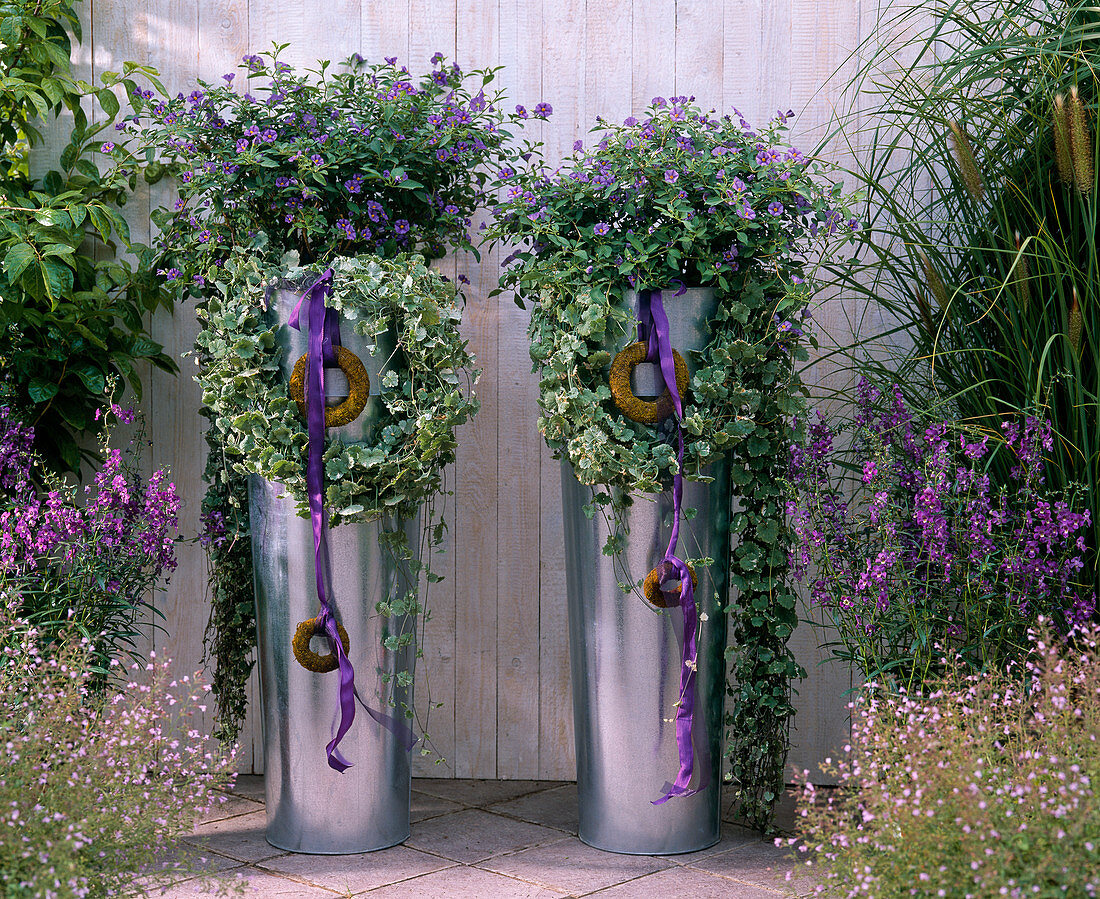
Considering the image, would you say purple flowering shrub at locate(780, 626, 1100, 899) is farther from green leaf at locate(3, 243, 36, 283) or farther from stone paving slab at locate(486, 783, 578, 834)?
green leaf at locate(3, 243, 36, 283)

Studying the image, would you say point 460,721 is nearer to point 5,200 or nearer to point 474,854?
point 474,854

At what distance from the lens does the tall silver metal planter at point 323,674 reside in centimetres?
235

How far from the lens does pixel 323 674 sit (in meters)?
2.36

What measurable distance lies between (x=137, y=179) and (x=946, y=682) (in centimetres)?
241

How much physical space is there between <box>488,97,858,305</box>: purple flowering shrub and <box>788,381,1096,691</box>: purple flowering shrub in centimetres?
38

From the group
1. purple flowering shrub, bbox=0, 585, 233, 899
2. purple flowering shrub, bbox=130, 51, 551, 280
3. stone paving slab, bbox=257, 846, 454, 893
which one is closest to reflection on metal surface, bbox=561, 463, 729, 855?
stone paving slab, bbox=257, 846, 454, 893

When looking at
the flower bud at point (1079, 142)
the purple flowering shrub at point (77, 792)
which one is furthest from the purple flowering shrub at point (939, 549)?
the purple flowering shrub at point (77, 792)

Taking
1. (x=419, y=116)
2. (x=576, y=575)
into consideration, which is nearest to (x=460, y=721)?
(x=576, y=575)

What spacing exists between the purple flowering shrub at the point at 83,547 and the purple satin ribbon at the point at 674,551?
3.86ft

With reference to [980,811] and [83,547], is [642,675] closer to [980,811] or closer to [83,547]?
[980,811]

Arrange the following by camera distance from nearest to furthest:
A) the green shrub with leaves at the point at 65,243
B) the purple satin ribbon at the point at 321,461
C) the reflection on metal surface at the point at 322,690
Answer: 1. the purple satin ribbon at the point at 321,461
2. the reflection on metal surface at the point at 322,690
3. the green shrub with leaves at the point at 65,243

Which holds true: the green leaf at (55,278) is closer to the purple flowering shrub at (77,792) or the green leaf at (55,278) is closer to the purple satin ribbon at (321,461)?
the purple satin ribbon at (321,461)

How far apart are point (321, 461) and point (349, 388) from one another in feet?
0.53

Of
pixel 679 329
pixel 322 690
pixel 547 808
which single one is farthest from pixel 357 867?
pixel 679 329
